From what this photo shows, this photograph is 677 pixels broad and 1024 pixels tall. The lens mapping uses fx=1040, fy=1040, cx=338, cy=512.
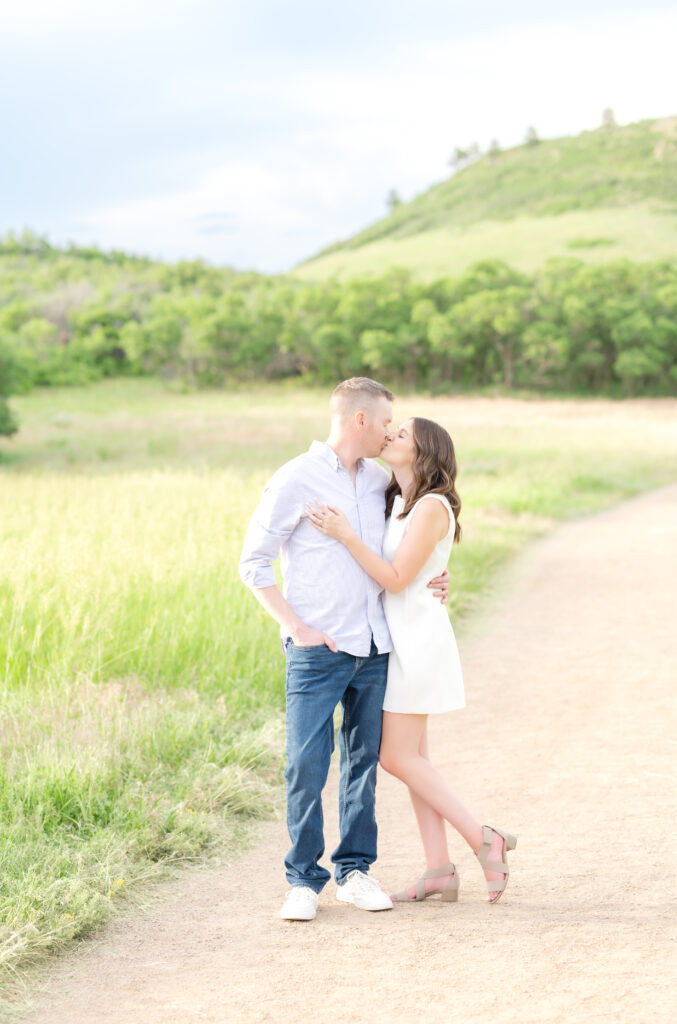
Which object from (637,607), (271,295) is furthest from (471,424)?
(271,295)

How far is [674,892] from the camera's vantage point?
3.91 metres

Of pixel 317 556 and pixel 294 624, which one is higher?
pixel 317 556

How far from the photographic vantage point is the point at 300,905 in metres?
3.71

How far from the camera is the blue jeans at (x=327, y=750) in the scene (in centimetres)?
369

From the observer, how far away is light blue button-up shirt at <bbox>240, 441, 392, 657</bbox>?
3.67 m

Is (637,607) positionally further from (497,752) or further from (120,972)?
(120,972)

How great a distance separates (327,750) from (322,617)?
0.49m

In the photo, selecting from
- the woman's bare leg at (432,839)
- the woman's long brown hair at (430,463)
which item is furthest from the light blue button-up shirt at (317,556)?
the woman's bare leg at (432,839)

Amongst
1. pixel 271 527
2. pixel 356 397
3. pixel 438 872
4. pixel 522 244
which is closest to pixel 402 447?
pixel 356 397

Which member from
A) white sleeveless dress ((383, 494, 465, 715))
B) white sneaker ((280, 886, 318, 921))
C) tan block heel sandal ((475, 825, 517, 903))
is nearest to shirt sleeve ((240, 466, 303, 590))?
white sleeveless dress ((383, 494, 465, 715))

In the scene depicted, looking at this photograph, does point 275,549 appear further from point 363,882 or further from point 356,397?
point 363,882

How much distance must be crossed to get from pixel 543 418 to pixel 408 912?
3660 cm

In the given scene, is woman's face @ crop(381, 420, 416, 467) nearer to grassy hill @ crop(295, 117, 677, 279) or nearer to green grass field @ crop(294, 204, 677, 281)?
green grass field @ crop(294, 204, 677, 281)

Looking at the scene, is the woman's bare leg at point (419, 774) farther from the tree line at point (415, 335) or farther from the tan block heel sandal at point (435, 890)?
the tree line at point (415, 335)
